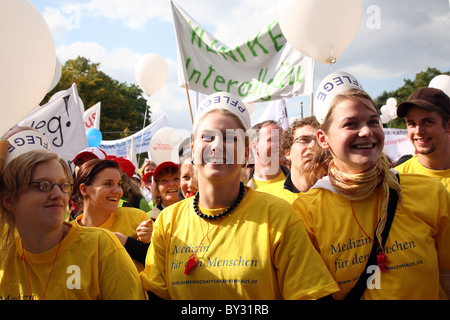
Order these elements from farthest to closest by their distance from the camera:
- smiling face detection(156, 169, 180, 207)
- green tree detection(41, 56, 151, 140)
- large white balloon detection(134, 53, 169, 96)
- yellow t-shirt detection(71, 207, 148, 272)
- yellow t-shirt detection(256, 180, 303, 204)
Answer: green tree detection(41, 56, 151, 140)
large white balloon detection(134, 53, 169, 96)
smiling face detection(156, 169, 180, 207)
yellow t-shirt detection(71, 207, 148, 272)
yellow t-shirt detection(256, 180, 303, 204)

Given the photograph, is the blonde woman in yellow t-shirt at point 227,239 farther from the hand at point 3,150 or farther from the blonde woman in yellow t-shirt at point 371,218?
the hand at point 3,150

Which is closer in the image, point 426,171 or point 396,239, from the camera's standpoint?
point 396,239

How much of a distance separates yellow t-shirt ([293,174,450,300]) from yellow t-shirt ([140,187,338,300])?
7.3 inches

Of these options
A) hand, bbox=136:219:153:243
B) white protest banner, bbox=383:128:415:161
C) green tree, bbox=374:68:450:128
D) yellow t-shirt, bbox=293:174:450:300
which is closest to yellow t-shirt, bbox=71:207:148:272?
hand, bbox=136:219:153:243

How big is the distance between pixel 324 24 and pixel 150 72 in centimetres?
685

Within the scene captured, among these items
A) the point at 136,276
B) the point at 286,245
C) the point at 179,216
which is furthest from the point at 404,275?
the point at 136,276

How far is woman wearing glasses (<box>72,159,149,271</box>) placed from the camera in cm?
315

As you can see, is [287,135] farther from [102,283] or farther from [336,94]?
[102,283]

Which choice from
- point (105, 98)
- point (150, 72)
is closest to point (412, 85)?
point (105, 98)

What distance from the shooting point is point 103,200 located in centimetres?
316

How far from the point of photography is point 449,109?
3.09 m

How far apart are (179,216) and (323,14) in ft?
10.2

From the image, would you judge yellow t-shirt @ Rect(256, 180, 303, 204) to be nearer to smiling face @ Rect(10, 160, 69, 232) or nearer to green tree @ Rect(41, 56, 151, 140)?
smiling face @ Rect(10, 160, 69, 232)

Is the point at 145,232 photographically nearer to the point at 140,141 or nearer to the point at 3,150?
the point at 3,150
